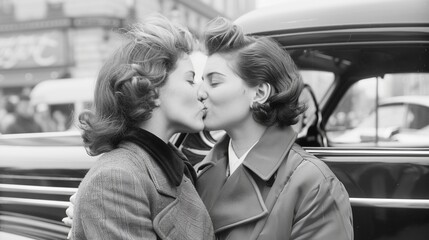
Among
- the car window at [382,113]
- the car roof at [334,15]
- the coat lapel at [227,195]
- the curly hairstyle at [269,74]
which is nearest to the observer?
the coat lapel at [227,195]

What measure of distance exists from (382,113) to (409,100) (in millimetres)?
499

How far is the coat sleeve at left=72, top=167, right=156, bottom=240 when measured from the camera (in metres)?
1.28

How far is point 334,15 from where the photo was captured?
6.17 ft

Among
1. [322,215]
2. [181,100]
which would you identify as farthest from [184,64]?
[322,215]

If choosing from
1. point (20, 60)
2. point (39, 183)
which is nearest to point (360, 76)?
point (39, 183)

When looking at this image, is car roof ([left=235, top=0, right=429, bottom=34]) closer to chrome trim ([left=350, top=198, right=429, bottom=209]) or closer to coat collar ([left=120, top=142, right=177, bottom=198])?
chrome trim ([left=350, top=198, right=429, bottom=209])

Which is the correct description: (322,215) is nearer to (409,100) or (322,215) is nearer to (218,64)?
(218,64)

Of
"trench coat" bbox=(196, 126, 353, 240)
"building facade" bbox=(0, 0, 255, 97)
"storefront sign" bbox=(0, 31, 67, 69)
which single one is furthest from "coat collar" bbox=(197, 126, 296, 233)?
"storefront sign" bbox=(0, 31, 67, 69)

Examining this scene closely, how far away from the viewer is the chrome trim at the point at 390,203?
1.64m

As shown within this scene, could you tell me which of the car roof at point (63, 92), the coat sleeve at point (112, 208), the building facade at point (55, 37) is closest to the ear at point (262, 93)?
the coat sleeve at point (112, 208)

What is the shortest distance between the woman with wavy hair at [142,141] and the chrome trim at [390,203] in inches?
21.2

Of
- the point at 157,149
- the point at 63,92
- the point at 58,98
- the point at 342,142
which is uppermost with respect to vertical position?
the point at 157,149

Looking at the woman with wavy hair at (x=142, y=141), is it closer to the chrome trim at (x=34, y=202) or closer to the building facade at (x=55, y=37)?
the chrome trim at (x=34, y=202)

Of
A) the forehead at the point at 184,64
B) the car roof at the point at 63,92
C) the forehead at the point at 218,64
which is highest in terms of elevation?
the forehead at the point at 184,64
